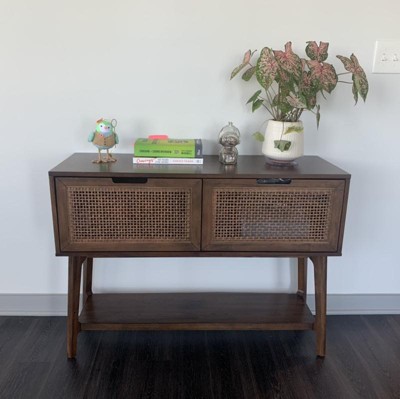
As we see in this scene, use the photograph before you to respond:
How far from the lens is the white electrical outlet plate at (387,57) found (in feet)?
5.14

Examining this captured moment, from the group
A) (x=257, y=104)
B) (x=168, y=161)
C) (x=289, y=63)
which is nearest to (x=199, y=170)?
(x=168, y=161)

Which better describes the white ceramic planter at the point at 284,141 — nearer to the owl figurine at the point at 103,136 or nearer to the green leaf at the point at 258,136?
the green leaf at the point at 258,136

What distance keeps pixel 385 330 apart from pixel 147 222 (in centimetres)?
120

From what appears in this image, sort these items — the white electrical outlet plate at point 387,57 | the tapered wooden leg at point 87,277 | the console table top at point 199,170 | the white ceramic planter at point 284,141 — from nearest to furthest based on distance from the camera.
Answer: the console table top at point 199,170
the white ceramic planter at point 284,141
the white electrical outlet plate at point 387,57
the tapered wooden leg at point 87,277

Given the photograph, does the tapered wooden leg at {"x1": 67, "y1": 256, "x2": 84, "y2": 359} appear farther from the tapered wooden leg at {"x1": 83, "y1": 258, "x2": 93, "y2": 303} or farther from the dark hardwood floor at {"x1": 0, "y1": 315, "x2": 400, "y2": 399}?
the tapered wooden leg at {"x1": 83, "y1": 258, "x2": 93, "y2": 303}

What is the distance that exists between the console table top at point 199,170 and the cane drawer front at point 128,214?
25 millimetres

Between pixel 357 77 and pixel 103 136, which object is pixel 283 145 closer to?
pixel 357 77

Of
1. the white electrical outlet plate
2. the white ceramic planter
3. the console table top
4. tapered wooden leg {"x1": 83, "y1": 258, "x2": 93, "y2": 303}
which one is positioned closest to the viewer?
the console table top

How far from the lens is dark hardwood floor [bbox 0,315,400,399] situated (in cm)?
141

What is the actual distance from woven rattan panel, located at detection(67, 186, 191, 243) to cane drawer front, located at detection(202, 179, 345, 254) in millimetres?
96

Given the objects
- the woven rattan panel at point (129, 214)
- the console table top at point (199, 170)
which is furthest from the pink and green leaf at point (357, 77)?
the woven rattan panel at point (129, 214)

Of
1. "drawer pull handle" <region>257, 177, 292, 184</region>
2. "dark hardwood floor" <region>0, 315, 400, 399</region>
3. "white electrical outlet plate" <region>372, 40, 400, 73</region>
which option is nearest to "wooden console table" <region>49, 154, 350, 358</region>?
"drawer pull handle" <region>257, 177, 292, 184</region>

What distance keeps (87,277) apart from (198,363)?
23.6 inches

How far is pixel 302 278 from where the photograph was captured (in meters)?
1.79
